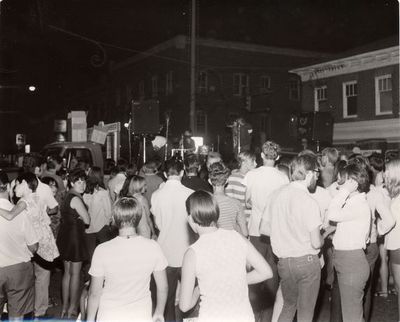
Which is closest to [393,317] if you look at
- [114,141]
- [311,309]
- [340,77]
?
[311,309]

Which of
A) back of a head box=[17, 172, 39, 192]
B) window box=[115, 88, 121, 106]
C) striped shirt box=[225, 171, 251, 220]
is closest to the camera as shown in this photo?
back of a head box=[17, 172, 39, 192]

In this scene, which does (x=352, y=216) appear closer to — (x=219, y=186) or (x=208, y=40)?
(x=219, y=186)

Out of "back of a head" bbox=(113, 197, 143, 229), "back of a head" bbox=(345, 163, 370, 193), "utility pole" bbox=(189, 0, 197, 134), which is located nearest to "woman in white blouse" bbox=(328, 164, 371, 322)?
"back of a head" bbox=(345, 163, 370, 193)

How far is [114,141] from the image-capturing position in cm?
1541

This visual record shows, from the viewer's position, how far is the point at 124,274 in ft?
12.4

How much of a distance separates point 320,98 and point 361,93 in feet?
9.94

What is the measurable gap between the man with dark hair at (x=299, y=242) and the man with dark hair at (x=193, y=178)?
5.54 ft

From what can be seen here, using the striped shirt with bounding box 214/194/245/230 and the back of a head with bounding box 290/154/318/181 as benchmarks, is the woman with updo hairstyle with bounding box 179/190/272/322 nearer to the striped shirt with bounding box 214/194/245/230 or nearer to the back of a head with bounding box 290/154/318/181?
the back of a head with bounding box 290/154/318/181

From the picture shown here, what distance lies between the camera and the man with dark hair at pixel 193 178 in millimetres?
6738

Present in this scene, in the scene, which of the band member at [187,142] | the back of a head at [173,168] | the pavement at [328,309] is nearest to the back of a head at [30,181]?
the back of a head at [173,168]

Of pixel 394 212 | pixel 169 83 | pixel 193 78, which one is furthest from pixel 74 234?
pixel 169 83

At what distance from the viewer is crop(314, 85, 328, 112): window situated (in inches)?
1144

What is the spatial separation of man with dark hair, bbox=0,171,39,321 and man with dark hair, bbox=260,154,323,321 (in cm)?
238

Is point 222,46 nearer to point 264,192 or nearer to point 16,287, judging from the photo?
point 264,192
